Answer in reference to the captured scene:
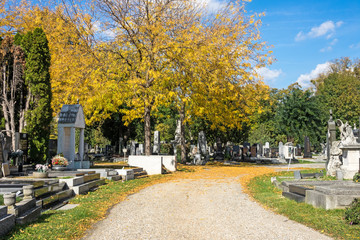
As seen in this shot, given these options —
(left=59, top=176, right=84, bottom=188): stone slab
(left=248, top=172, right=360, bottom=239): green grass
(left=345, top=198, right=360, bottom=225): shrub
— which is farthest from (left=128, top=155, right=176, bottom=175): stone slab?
(left=345, top=198, right=360, bottom=225): shrub

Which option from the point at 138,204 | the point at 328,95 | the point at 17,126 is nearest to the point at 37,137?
the point at 17,126

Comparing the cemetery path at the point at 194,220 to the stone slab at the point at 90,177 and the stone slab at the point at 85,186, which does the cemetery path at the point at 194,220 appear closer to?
the stone slab at the point at 85,186

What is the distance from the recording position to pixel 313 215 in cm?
832

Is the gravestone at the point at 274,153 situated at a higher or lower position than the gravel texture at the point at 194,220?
higher

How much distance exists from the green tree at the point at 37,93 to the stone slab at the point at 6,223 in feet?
40.2

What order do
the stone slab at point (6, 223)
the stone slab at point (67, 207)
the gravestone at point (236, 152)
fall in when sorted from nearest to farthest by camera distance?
the stone slab at point (6, 223), the stone slab at point (67, 207), the gravestone at point (236, 152)

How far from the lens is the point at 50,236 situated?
6.58 metres

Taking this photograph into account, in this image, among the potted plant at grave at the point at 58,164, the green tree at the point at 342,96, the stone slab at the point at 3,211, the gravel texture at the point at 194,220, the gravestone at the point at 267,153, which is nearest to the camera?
the stone slab at the point at 3,211

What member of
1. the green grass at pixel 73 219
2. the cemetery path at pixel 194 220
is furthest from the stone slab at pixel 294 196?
the green grass at pixel 73 219

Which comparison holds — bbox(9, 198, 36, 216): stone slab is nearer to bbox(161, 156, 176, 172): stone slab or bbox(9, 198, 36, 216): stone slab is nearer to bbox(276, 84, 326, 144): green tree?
bbox(161, 156, 176, 172): stone slab

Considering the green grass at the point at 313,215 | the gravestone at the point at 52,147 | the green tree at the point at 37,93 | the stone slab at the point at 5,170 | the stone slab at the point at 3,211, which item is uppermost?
the green tree at the point at 37,93

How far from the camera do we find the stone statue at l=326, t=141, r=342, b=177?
17.0 meters

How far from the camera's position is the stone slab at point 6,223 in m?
6.16

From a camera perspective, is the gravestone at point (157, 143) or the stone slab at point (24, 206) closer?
the stone slab at point (24, 206)
